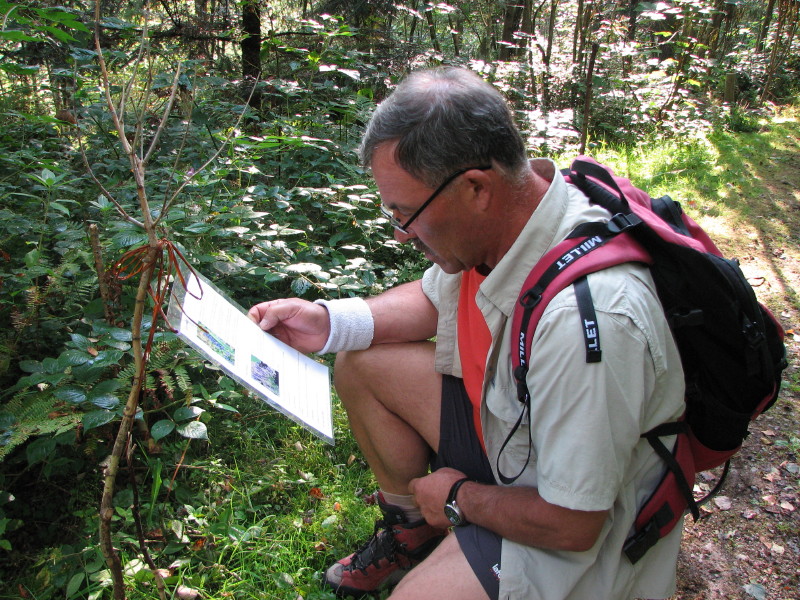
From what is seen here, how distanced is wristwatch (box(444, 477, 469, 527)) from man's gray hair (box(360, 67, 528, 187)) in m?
0.88

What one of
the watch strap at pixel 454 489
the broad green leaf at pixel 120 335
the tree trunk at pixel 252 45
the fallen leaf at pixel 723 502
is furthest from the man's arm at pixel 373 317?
the tree trunk at pixel 252 45

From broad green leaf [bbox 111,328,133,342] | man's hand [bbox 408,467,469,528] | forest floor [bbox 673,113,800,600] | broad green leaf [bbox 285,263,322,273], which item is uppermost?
broad green leaf [bbox 111,328,133,342]

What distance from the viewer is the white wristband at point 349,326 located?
2.14 meters

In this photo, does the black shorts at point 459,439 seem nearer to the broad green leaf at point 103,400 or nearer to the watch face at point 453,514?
the watch face at point 453,514

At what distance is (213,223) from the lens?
304 cm

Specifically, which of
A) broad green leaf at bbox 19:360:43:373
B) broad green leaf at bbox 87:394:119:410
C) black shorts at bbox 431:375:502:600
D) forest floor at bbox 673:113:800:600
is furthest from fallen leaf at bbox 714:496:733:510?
broad green leaf at bbox 19:360:43:373

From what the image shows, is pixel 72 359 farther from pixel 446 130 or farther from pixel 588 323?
pixel 588 323

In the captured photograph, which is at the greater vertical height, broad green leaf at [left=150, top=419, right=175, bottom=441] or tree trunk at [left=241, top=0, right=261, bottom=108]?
tree trunk at [left=241, top=0, right=261, bottom=108]

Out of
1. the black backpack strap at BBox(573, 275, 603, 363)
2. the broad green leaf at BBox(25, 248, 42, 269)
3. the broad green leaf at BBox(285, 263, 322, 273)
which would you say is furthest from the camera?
the broad green leaf at BBox(285, 263, 322, 273)

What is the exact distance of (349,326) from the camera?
7.07ft

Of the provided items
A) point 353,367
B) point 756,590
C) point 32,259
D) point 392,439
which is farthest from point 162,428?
point 756,590

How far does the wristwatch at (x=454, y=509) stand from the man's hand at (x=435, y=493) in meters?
0.02

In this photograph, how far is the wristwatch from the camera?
1.73 m

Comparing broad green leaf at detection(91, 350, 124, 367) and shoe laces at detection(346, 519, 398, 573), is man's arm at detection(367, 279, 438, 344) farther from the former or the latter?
broad green leaf at detection(91, 350, 124, 367)
